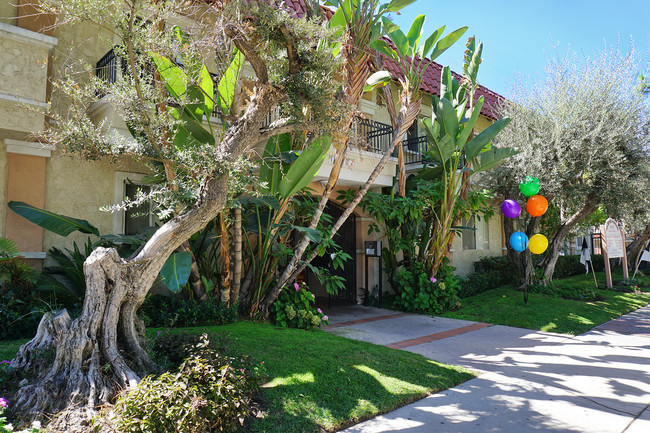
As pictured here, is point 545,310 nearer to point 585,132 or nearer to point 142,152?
point 585,132

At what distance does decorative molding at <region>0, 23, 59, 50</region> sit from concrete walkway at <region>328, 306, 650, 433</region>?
6883mm

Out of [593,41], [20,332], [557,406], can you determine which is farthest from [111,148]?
[593,41]

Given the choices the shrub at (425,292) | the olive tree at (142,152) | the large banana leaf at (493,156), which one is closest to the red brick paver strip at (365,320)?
the shrub at (425,292)

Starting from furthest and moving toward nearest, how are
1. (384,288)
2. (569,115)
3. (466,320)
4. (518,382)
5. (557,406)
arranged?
(384,288), (569,115), (466,320), (518,382), (557,406)

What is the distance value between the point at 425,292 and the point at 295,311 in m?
4.01

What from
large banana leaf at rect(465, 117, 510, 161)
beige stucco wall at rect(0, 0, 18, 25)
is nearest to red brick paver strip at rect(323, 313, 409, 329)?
large banana leaf at rect(465, 117, 510, 161)

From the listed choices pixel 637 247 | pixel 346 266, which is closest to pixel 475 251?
pixel 346 266

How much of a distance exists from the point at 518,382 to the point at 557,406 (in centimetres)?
77

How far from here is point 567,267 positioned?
1828cm

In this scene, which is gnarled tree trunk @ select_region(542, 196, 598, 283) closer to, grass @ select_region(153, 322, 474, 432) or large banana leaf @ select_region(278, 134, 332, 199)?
grass @ select_region(153, 322, 474, 432)

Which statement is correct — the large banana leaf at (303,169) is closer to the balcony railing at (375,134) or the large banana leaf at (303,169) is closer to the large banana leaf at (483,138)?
the balcony railing at (375,134)

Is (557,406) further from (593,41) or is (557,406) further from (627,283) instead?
(627,283)

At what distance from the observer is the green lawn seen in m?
3.99

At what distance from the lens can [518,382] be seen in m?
A: 5.30
